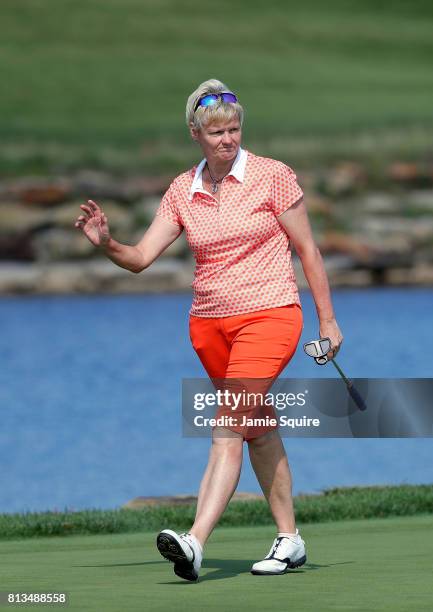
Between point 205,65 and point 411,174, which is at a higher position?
point 205,65

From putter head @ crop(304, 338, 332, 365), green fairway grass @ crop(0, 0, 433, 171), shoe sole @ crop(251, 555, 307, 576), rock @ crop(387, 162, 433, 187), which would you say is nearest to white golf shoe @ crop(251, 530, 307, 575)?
shoe sole @ crop(251, 555, 307, 576)

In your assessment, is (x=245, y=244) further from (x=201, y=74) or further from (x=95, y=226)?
(x=201, y=74)

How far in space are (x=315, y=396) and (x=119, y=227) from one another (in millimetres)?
38420

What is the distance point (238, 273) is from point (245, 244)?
101mm

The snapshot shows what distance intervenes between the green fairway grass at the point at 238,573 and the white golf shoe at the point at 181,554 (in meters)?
0.04

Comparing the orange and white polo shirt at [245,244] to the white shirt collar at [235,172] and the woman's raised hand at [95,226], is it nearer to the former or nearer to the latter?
the white shirt collar at [235,172]

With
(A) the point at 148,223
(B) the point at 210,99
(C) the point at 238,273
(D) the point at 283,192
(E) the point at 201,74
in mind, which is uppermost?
(E) the point at 201,74

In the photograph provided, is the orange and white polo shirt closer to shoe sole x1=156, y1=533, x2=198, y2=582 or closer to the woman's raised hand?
the woman's raised hand

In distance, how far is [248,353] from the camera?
6340 mm

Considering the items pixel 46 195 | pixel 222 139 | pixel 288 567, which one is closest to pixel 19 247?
pixel 46 195

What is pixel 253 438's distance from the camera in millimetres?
6539

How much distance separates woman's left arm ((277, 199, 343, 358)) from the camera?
21.1ft

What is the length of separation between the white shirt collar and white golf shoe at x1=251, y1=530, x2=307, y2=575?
123cm

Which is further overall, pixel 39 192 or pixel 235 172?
pixel 39 192
